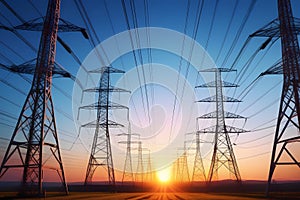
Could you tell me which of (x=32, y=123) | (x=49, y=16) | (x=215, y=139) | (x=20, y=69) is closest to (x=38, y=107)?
(x=32, y=123)

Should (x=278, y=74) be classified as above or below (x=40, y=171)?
above

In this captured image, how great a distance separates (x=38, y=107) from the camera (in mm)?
32500

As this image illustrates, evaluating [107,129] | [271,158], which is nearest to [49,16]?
[107,129]

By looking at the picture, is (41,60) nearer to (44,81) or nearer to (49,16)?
(44,81)

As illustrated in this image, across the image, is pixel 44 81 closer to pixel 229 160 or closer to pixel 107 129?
pixel 107 129

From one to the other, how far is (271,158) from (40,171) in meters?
23.9

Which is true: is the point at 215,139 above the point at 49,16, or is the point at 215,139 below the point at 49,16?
below

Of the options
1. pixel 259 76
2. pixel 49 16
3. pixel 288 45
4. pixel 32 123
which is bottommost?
pixel 32 123

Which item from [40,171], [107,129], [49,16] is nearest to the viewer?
[40,171]

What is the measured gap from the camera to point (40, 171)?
3005 centimetres

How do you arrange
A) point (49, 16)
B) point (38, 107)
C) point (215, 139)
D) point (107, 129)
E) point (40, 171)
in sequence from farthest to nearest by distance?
point (215, 139) < point (107, 129) < point (49, 16) < point (38, 107) < point (40, 171)

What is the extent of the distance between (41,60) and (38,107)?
532 centimetres

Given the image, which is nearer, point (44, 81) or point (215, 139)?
point (44, 81)

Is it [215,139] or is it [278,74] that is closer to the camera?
[278,74]
